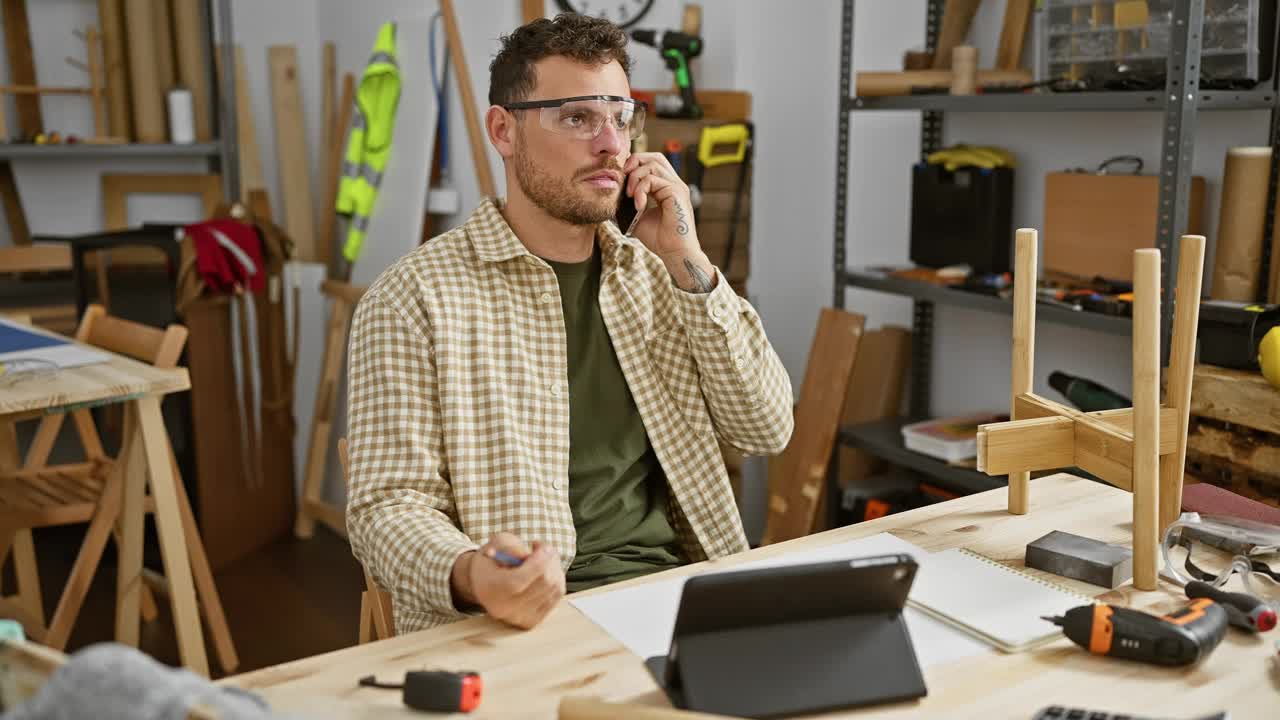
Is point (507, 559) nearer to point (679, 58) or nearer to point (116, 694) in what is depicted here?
point (116, 694)

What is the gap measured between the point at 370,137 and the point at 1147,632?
335 cm

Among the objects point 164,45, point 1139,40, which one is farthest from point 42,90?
point 1139,40

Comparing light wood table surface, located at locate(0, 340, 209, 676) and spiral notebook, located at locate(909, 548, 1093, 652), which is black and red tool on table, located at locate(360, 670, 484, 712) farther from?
light wood table surface, located at locate(0, 340, 209, 676)

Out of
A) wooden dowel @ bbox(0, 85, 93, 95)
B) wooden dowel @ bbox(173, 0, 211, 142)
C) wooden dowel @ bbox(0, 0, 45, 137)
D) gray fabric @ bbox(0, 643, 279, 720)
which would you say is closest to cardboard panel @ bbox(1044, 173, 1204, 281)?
gray fabric @ bbox(0, 643, 279, 720)

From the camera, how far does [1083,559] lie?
146cm

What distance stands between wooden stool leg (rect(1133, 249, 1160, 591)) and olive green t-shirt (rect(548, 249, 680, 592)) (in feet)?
2.36

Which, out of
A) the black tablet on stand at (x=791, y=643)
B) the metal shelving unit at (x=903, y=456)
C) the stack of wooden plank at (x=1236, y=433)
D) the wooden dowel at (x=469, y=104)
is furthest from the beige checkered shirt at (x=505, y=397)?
the wooden dowel at (x=469, y=104)

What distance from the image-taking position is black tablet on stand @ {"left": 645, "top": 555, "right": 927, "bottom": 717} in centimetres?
110

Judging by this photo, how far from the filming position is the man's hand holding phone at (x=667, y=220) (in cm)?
191

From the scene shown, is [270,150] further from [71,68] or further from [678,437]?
[678,437]

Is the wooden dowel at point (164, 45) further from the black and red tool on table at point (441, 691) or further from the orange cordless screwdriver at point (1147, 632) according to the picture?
the orange cordless screwdriver at point (1147, 632)

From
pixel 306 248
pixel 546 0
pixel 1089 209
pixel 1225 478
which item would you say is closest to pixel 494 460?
pixel 1225 478

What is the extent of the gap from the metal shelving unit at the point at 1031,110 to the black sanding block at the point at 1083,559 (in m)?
1.20

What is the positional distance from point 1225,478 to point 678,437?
4.02 feet
